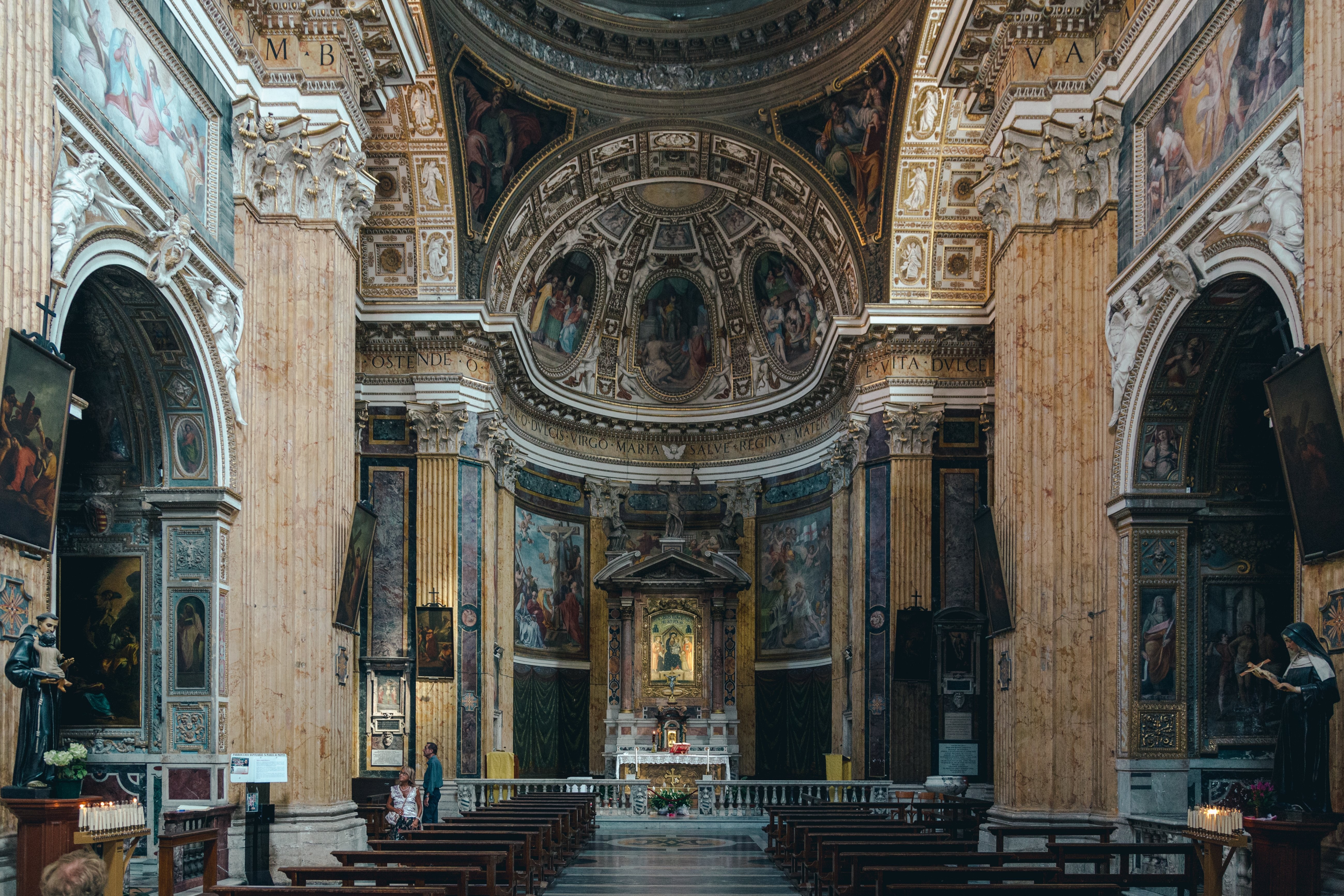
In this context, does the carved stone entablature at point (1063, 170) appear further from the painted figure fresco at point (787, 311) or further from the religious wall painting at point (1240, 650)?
the painted figure fresco at point (787, 311)

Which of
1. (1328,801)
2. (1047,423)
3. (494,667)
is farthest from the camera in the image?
(494,667)

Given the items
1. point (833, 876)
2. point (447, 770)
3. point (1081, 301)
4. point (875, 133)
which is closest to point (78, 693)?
point (833, 876)

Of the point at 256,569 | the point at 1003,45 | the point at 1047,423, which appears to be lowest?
the point at 256,569

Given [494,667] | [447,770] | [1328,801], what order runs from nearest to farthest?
[1328,801]
[447,770]
[494,667]

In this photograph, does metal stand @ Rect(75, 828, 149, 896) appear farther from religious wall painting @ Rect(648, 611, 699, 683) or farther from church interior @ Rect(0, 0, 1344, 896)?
religious wall painting @ Rect(648, 611, 699, 683)

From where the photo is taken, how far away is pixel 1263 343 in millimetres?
15719

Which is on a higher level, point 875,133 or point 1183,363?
point 875,133

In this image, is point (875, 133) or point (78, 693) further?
point (875, 133)

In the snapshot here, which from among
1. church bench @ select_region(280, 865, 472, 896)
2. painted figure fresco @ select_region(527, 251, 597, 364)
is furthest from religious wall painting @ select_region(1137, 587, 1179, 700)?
painted figure fresco @ select_region(527, 251, 597, 364)

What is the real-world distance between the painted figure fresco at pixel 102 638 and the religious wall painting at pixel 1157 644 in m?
12.3

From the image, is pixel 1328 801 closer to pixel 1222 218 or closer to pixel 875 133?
pixel 1222 218

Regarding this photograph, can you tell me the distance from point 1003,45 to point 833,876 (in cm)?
1184

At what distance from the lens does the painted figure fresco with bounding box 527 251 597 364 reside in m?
34.5

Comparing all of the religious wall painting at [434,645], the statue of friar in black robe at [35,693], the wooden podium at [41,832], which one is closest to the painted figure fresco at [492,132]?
the religious wall painting at [434,645]
